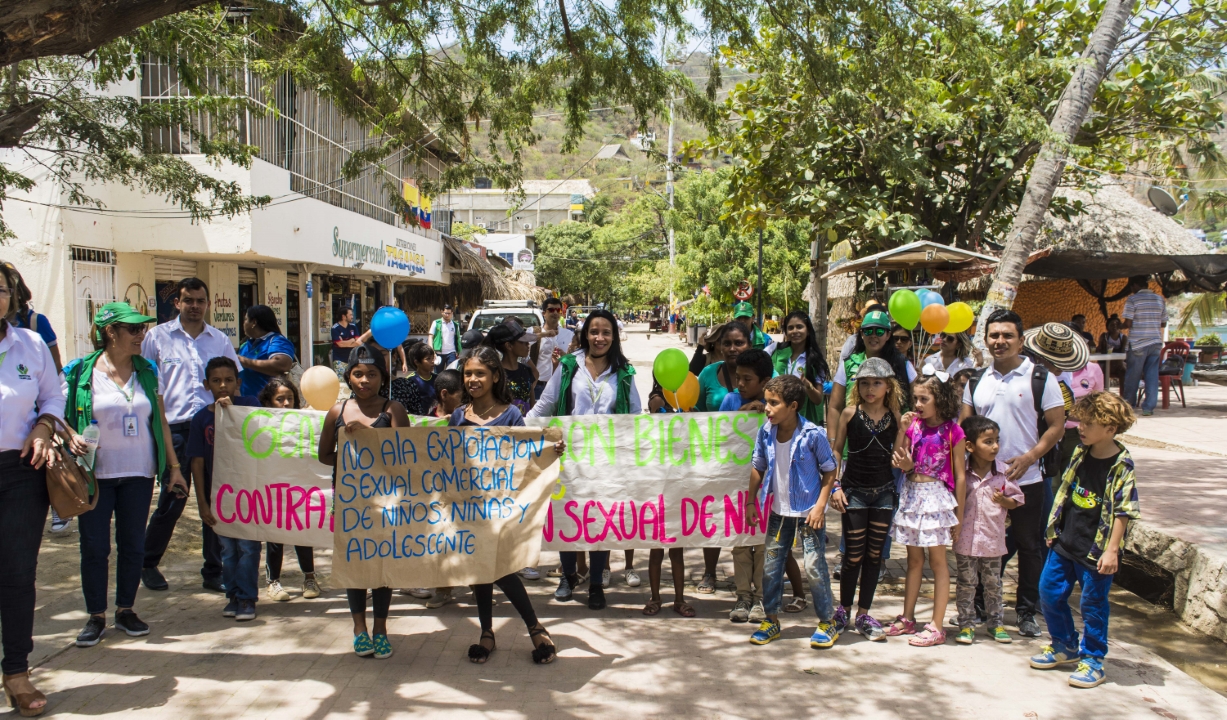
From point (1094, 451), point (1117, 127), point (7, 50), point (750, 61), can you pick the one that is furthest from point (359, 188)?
point (1094, 451)

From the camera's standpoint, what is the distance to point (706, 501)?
16.5 feet

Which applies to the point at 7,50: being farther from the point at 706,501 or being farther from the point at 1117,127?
the point at 1117,127

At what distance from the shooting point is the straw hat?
5126mm

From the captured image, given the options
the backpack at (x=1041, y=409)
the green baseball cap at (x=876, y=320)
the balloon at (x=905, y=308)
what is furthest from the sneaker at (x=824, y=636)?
the balloon at (x=905, y=308)

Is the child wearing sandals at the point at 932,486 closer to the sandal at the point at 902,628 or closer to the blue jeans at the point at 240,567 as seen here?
the sandal at the point at 902,628

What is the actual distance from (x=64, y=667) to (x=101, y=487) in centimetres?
87

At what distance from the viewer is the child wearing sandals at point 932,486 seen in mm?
4488

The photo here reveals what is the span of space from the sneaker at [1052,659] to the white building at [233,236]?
7189 mm

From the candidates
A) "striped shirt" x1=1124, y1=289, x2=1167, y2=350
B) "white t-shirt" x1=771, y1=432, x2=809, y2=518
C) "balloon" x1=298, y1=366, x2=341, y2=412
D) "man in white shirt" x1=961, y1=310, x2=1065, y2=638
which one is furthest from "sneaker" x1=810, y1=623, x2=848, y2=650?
"striped shirt" x1=1124, y1=289, x2=1167, y2=350

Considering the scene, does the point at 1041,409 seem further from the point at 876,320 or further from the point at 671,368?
the point at 671,368

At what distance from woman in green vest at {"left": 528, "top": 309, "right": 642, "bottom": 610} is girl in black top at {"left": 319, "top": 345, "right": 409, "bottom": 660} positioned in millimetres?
1037

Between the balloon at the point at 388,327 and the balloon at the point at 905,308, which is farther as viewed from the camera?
the balloon at the point at 905,308

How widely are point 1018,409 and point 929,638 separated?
1.36 metres

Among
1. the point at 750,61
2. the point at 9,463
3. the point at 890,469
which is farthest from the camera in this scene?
the point at 750,61
